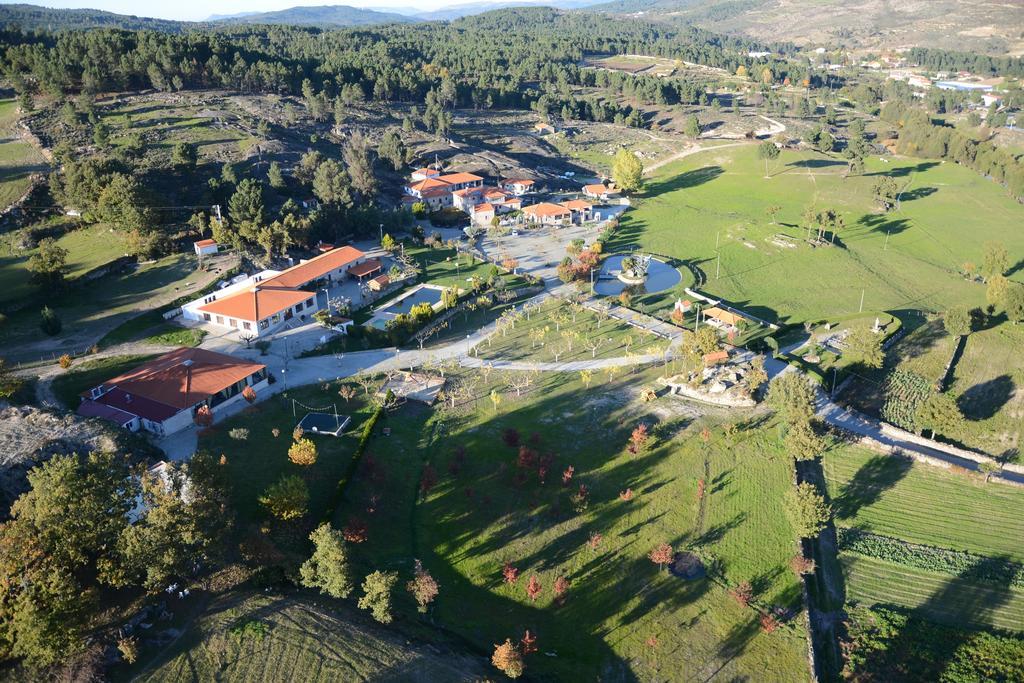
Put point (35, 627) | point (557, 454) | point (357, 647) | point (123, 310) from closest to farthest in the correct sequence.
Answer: point (35, 627)
point (357, 647)
point (557, 454)
point (123, 310)

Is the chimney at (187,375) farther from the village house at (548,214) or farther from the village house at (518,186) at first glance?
the village house at (518,186)

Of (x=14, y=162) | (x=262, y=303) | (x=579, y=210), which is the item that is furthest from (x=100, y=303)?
(x=579, y=210)

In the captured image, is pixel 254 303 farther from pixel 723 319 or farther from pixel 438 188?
pixel 438 188

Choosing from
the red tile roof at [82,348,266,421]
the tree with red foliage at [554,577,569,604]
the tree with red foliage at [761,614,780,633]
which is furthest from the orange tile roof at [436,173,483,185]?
the tree with red foliage at [761,614,780,633]

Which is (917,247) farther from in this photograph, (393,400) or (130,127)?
(130,127)

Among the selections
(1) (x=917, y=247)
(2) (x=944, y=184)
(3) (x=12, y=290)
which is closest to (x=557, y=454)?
(3) (x=12, y=290)

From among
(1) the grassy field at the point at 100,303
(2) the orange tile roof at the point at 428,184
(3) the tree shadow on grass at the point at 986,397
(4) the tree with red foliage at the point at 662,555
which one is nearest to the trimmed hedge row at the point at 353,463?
(4) the tree with red foliage at the point at 662,555
